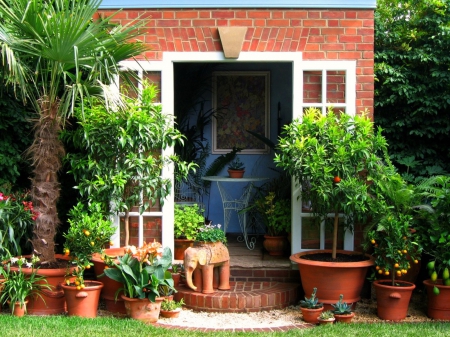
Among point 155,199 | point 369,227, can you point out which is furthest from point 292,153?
point 155,199

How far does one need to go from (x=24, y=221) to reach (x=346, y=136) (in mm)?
3448

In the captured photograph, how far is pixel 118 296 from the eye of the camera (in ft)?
20.2

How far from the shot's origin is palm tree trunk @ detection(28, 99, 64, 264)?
6051mm

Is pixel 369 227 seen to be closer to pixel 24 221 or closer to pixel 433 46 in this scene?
pixel 433 46

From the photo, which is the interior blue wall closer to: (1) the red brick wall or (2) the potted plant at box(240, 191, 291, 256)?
(2) the potted plant at box(240, 191, 291, 256)

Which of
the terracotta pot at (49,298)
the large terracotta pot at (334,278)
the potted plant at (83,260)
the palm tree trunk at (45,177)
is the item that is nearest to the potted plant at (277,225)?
the large terracotta pot at (334,278)

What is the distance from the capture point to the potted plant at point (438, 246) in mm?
6039

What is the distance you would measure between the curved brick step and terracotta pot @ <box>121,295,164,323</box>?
57 cm

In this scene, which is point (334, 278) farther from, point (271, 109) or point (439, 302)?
point (271, 109)

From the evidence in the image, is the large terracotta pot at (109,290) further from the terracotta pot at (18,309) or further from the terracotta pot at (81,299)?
the terracotta pot at (18,309)

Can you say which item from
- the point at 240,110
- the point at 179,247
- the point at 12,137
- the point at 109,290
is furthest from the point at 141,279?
the point at 240,110

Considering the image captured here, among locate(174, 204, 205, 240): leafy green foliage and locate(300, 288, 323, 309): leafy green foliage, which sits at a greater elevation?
locate(174, 204, 205, 240): leafy green foliage

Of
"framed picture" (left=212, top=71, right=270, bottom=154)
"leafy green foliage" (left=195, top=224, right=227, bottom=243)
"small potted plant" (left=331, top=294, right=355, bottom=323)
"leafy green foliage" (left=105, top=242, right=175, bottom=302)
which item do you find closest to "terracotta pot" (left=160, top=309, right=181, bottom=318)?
"leafy green foliage" (left=105, top=242, right=175, bottom=302)

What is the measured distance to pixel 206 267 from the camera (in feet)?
20.6
